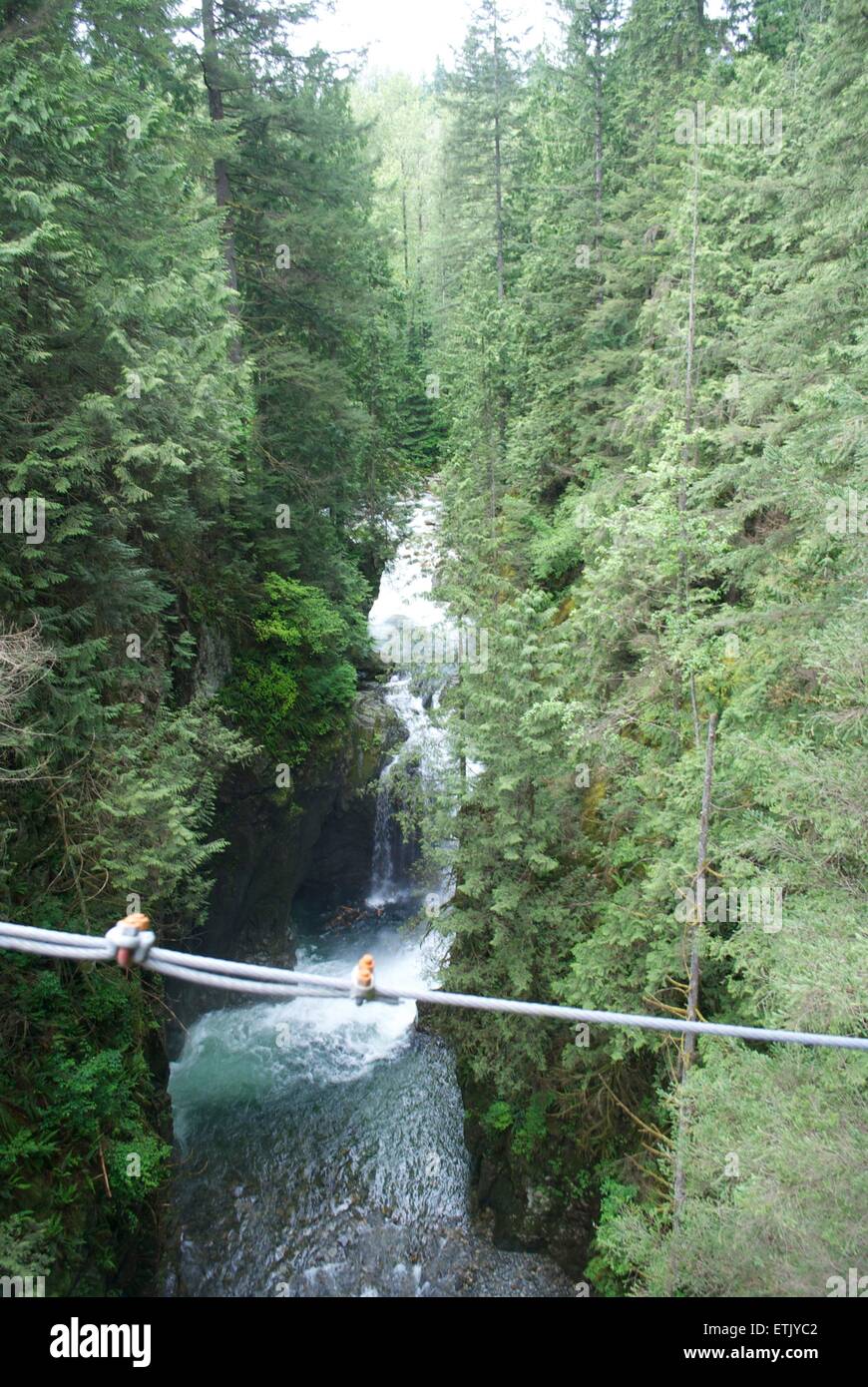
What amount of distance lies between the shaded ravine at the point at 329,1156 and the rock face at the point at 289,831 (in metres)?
1.67

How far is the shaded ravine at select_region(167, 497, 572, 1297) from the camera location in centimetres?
1109

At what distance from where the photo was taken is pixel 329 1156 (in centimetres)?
1285

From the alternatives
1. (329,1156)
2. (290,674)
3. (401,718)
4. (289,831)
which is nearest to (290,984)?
(329,1156)

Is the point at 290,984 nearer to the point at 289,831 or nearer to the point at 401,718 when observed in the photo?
the point at 289,831

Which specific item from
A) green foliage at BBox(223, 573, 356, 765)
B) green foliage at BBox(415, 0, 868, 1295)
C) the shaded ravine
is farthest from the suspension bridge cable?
green foliage at BBox(223, 573, 356, 765)

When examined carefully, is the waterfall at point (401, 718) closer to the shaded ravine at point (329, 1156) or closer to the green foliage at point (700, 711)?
the shaded ravine at point (329, 1156)

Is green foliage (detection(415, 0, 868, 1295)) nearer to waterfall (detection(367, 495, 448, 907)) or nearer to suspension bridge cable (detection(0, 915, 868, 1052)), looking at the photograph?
waterfall (detection(367, 495, 448, 907))

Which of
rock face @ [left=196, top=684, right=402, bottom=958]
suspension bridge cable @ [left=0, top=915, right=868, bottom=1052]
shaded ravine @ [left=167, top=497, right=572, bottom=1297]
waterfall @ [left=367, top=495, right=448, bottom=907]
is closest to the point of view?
suspension bridge cable @ [left=0, top=915, right=868, bottom=1052]

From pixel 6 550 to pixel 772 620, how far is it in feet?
26.9

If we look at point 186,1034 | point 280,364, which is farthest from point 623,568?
point 186,1034

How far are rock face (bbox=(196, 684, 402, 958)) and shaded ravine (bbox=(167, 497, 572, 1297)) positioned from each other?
5.47 ft

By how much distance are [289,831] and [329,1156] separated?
6326mm

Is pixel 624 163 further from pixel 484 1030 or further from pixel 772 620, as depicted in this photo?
pixel 484 1030

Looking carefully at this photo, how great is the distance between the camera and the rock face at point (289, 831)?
14805 millimetres
